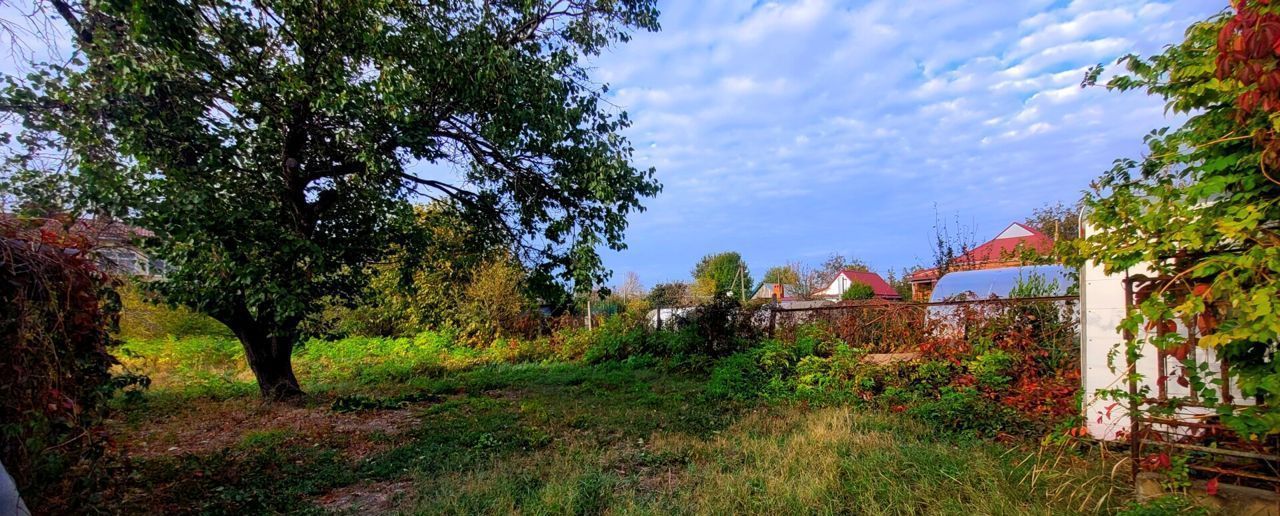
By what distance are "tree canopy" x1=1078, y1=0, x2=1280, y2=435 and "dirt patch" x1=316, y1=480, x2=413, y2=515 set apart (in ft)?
14.6

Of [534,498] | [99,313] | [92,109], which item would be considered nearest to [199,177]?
[92,109]

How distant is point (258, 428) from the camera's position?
6.45 metres

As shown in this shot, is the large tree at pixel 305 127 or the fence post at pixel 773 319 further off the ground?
the large tree at pixel 305 127

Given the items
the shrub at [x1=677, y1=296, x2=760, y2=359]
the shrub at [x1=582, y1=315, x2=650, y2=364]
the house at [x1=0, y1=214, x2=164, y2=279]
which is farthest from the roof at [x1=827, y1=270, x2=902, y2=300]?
the house at [x1=0, y1=214, x2=164, y2=279]

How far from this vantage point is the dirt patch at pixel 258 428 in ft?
18.6

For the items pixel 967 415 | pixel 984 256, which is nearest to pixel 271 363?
pixel 967 415

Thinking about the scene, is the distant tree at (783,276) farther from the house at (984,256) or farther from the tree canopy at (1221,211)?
the tree canopy at (1221,211)

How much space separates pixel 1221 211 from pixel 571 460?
14.0ft

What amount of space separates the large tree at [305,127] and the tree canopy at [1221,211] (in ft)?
14.1

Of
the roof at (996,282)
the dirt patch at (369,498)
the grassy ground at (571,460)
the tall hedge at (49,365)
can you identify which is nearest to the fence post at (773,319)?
the grassy ground at (571,460)

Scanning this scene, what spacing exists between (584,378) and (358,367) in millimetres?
5579

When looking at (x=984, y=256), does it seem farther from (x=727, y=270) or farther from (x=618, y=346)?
(x=727, y=270)

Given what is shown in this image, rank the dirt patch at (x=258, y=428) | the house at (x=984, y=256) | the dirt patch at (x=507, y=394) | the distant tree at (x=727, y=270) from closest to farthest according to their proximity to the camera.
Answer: the dirt patch at (x=258, y=428) → the dirt patch at (x=507, y=394) → the house at (x=984, y=256) → the distant tree at (x=727, y=270)

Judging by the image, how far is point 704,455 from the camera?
4.84 metres
